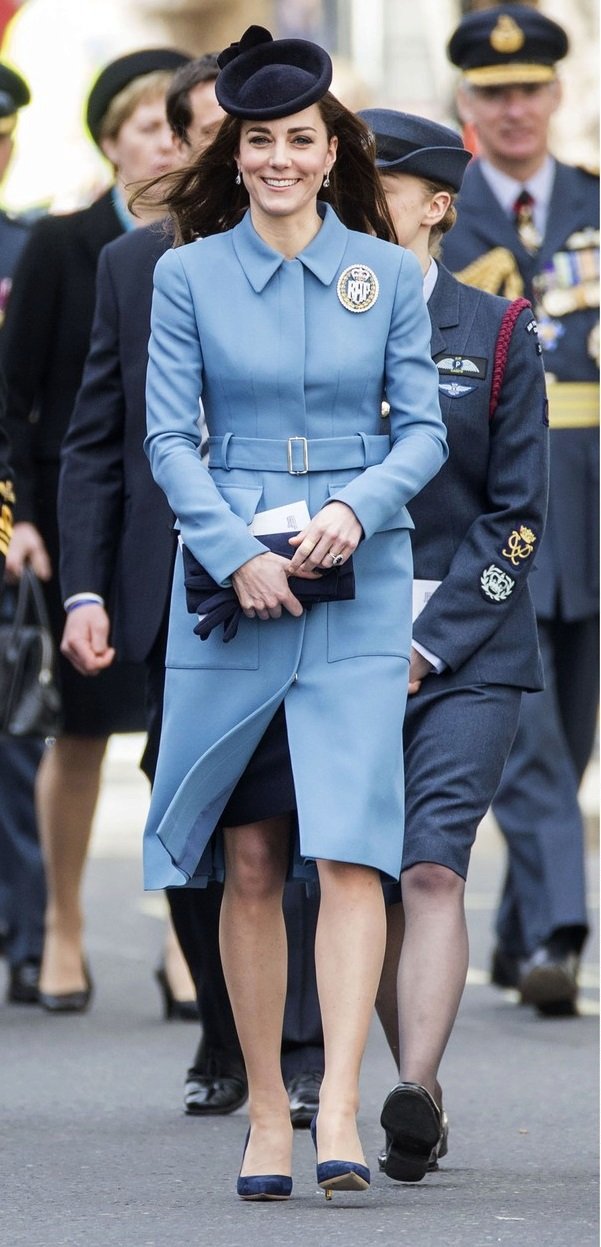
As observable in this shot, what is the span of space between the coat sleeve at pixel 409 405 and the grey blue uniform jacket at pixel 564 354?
9.63 feet

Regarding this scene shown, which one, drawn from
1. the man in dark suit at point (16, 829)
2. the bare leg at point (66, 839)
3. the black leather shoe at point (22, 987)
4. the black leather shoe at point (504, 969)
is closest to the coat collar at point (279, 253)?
the bare leg at point (66, 839)

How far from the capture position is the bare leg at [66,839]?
8.04 m

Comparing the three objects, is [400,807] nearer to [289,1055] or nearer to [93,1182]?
[93,1182]

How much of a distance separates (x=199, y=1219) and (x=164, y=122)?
11.0ft

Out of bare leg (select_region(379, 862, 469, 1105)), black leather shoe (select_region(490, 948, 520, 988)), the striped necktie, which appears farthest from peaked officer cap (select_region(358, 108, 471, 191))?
black leather shoe (select_region(490, 948, 520, 988))

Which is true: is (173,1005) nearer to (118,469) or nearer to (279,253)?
(118,469)

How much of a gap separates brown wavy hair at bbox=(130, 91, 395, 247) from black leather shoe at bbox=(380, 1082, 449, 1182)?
151 centimetres

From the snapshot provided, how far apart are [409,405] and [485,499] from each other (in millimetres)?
707

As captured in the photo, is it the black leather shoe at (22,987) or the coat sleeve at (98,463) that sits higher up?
the coat sleeve at (98,463)

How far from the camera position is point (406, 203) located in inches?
232

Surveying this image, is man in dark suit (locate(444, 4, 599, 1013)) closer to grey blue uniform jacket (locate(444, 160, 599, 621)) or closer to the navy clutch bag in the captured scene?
grey blue uniform jacket (locate(444, 160, 599, 621))

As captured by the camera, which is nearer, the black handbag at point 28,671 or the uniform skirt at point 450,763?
the uniform skirt at point 450,763

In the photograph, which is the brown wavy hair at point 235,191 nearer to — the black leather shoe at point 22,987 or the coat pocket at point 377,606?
the coat pocket at point 377,606

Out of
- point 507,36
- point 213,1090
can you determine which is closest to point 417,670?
point 213,1090
